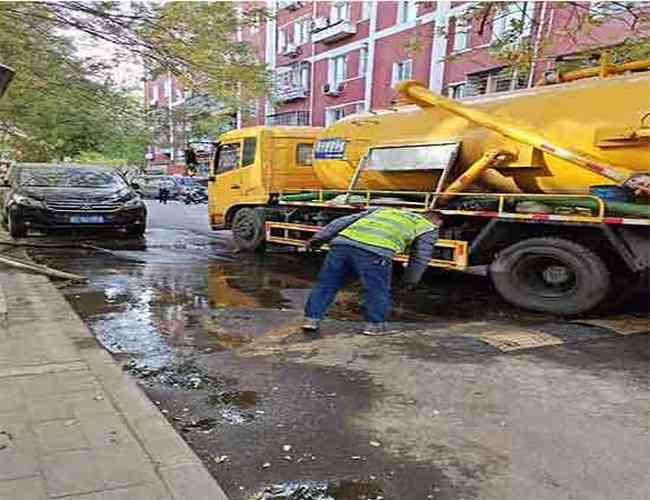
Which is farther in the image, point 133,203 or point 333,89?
point 333,89

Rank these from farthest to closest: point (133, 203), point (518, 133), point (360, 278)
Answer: point (133, 203) → point (518, 133) → point (360, 278)

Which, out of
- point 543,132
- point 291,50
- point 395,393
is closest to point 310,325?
point 395,393

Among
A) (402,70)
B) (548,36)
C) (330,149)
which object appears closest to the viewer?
(548,36)

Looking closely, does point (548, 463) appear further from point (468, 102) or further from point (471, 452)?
point (468, 102)

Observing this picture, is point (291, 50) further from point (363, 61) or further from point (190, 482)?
point (190, 482)

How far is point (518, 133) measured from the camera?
6773 millimetres

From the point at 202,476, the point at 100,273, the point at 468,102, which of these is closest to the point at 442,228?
the point at 468,102

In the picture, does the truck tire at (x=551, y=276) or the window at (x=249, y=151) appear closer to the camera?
the truck tire at (x=551, y=276)

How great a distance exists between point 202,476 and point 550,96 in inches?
227

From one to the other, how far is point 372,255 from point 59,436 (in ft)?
9.39

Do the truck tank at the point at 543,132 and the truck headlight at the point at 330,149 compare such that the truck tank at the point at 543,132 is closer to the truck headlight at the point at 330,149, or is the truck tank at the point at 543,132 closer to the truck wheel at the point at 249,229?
the truck headlight at the point at 330,149

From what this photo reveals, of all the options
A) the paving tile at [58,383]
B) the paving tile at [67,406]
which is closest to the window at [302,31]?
the paving tile at [58,383]

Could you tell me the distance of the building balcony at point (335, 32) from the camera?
87.2 ft

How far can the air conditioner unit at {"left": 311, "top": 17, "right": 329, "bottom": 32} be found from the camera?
28044mm
